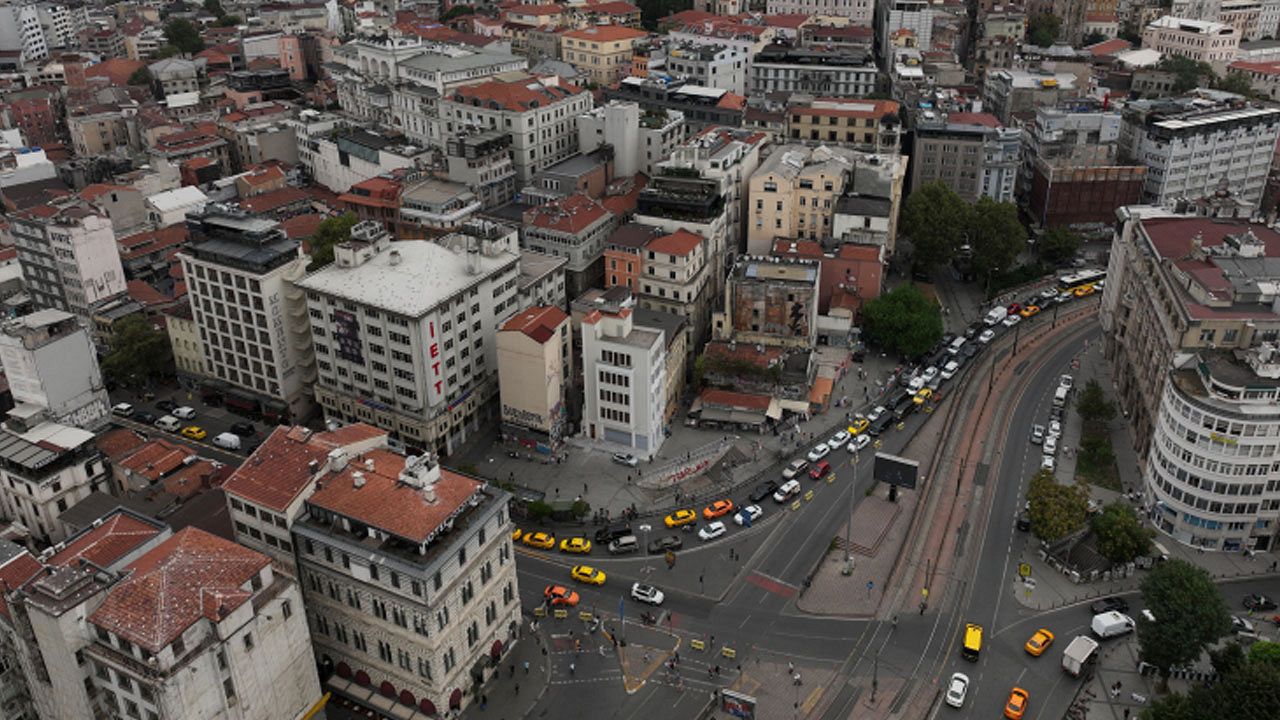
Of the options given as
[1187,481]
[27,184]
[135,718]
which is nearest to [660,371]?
[1187,481]

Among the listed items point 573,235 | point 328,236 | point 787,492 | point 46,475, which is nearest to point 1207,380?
point 787,492

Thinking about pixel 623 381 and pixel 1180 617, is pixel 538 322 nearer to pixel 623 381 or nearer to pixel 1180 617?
pixel 623 381

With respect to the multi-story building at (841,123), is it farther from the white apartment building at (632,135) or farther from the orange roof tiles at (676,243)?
the orange roof tiles at (676,243)

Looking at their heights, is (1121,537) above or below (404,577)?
below

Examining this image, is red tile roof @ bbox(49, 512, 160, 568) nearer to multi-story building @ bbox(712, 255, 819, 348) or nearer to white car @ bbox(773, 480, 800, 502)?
white car @ bbox(773, 480, 800, 502)

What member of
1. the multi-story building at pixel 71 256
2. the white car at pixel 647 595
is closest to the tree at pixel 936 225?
the white car at pixel 647 595
